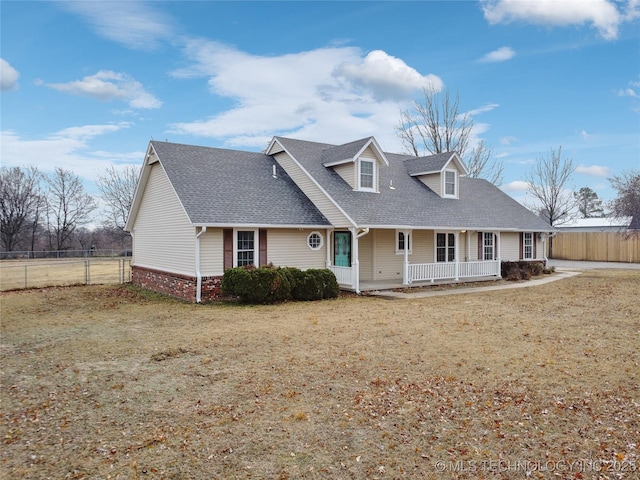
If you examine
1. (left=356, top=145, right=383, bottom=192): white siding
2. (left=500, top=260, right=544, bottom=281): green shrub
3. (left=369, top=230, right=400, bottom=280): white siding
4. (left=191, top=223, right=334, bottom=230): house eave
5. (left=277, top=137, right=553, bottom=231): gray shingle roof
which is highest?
(left=356, top=145, right=383, bottom=192): white siding

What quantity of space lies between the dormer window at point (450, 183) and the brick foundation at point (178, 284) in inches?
505

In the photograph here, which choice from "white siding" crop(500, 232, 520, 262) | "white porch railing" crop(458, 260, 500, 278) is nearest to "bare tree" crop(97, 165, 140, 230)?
"white porch railing" crop(458, 260, 500, 278)

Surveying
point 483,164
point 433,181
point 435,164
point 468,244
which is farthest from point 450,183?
point 483,164

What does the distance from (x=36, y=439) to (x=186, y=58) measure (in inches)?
664

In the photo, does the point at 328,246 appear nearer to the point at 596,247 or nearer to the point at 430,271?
the point at 430,271

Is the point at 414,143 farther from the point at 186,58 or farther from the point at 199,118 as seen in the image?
the point at 186,58

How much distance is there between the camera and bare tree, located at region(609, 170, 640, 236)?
19.6m

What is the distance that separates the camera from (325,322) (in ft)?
36.1

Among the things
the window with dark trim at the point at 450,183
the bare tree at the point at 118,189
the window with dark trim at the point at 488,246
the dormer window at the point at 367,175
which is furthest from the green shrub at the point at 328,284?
the bare tree at the point at 118,189

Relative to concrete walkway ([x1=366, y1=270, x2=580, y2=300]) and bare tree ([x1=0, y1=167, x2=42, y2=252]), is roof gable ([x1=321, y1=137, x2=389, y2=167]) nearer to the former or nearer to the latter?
concrete walkway ([x1=366, y1=270, x2=580, y2=300])

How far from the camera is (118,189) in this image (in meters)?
42.3

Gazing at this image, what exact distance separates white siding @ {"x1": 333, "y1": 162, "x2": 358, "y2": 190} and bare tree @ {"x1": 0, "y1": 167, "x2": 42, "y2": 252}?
150 feet

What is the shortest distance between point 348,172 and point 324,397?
1389cm

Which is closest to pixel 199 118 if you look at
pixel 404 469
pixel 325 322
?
pixel 325 322
